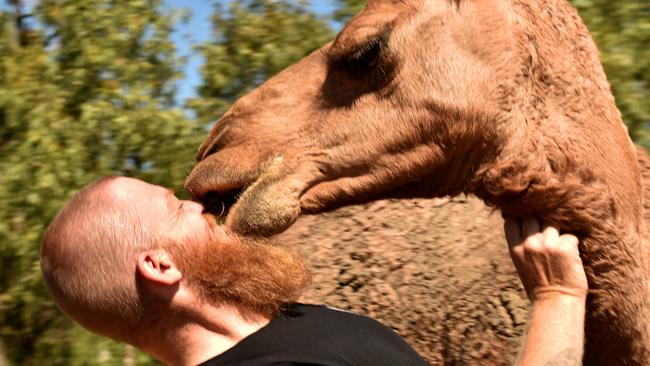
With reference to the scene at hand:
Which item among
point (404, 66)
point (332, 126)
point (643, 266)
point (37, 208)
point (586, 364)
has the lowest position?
point (37, 208)

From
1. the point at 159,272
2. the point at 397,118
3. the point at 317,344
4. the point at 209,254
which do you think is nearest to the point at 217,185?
the point at 397,118

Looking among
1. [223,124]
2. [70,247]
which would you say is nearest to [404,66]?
[223,124]

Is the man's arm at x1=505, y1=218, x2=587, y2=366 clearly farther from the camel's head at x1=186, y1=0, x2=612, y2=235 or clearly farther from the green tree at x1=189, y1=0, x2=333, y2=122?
the green tree at x1=189, y1=0, x2=333, y2=122

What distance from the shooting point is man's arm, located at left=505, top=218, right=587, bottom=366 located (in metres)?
2.66

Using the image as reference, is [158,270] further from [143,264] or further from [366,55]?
[366,55]

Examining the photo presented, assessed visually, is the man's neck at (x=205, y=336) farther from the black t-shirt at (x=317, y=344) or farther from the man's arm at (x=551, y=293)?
the man's arm at (x=551, y=293)

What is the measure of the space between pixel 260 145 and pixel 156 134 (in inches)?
115

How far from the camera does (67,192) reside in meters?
5.85

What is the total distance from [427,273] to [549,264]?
1385 millimetres

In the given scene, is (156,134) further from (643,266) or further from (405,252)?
(643,266)

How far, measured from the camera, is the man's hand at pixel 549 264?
111 inches

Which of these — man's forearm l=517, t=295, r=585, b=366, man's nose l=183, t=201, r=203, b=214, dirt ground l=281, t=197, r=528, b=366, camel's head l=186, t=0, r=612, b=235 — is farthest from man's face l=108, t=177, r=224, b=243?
dirt ground l=281, t=197, r=528, b=366

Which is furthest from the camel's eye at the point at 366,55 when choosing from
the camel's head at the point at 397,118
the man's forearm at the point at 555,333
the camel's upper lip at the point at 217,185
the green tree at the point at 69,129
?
the green tree at the point at 69,129

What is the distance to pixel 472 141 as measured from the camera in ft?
10.7
